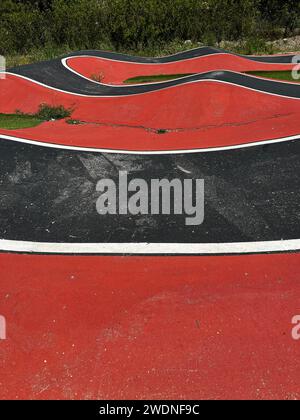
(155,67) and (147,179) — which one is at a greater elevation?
(155,67)

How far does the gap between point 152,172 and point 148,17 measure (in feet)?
87.2

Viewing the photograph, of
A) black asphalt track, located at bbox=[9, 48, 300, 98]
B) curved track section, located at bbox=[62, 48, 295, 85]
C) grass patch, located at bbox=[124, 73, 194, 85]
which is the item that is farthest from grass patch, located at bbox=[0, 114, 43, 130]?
grass patch, located at bbox=[124, 73, 194, 85]

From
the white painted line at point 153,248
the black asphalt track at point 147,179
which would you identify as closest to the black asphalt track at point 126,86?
the black asphalt track at point 147,179

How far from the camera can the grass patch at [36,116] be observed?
46.1 ft

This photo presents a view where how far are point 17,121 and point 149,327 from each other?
12247 millimetres

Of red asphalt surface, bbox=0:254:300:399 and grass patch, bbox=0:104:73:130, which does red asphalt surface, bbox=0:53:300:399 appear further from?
grass patch, bbox=0:104:73:130

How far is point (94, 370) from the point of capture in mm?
4418

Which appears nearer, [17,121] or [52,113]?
[17,121]

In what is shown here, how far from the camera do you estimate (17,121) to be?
1431cm

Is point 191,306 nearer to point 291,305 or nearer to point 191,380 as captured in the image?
point 191,380

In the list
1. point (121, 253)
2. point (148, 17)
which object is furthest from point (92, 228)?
point (148, 17)

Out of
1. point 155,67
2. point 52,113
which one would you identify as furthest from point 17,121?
point 155,67

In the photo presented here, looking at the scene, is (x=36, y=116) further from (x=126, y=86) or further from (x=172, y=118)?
(x=172, y=118)

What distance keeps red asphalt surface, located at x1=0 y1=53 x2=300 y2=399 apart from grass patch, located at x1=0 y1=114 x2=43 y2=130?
8961mm
